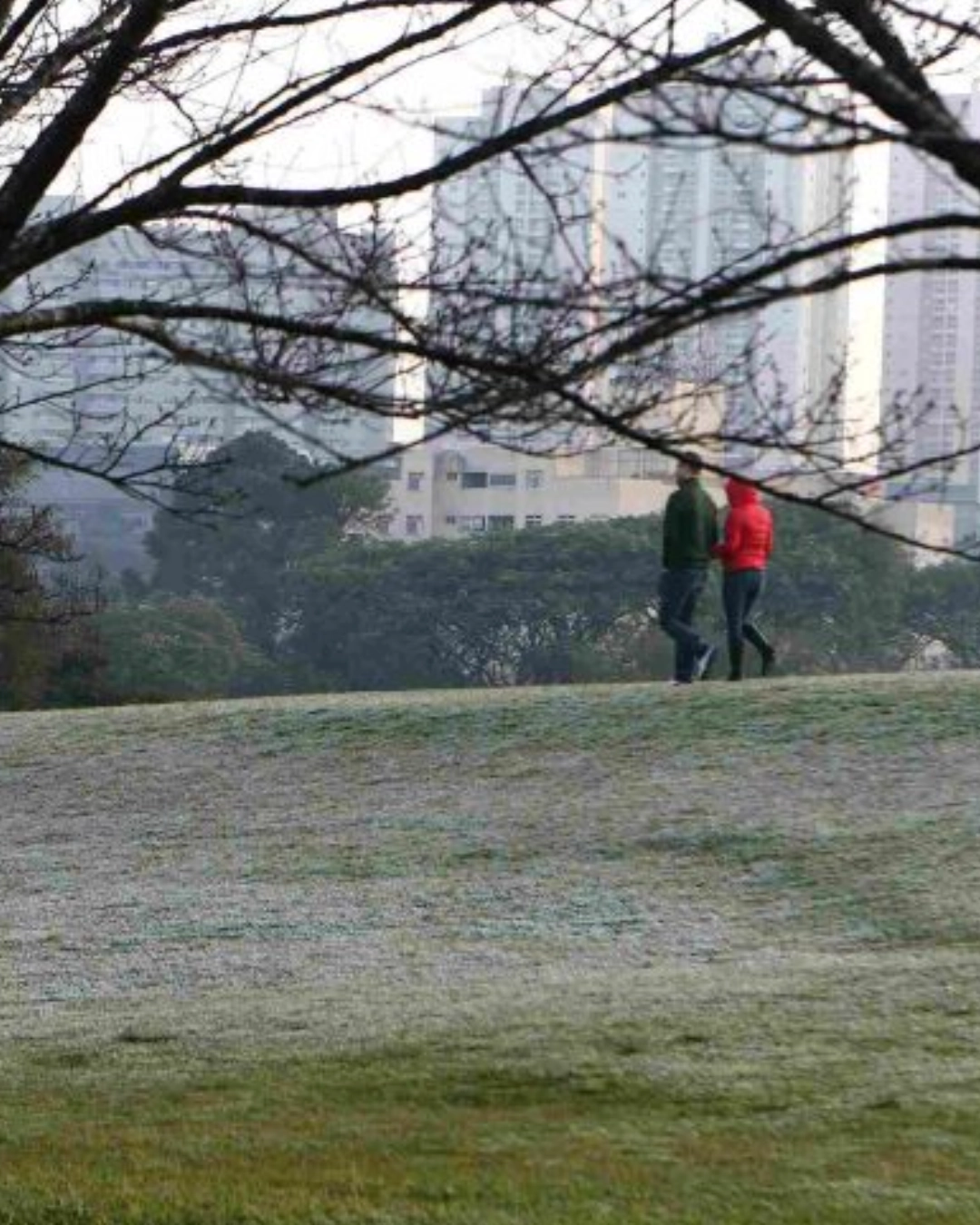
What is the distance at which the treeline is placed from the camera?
6034cm

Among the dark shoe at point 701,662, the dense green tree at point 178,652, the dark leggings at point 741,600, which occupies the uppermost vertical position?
the dark leggings at point 741,600

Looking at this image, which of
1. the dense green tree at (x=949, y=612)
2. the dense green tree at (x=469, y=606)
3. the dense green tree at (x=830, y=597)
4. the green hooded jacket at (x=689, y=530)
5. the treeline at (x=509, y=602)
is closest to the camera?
the green hooded jacket at (x=689, y=530)

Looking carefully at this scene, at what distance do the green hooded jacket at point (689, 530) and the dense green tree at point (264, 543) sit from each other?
40045mm

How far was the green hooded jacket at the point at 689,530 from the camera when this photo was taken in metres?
20.3

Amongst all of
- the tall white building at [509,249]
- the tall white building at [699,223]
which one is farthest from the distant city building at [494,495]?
the tall white building at [699,223]

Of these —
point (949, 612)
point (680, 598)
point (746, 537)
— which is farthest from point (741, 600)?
point (949, 612)

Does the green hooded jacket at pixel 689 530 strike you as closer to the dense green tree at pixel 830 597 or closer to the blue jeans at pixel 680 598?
the blue jeans at pixel 680 598

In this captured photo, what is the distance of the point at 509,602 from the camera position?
62156 mm

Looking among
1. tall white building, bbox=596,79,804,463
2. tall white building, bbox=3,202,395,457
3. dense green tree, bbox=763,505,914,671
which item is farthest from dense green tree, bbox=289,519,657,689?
tall white building, bbox=596,79,804,463

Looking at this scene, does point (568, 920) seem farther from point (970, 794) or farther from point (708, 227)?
point (708, 227)

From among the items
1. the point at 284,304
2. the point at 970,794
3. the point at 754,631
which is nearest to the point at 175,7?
the point at 284,304

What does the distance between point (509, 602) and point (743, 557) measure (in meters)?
41.4

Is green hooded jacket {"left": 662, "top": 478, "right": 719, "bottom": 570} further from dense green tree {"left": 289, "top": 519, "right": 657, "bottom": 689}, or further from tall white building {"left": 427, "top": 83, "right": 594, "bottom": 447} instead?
dense green tree {"left": 289, "top": 519, "right": 657, "bottom": 689}

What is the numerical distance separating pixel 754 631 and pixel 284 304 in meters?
13.4
